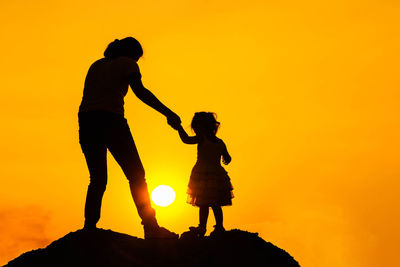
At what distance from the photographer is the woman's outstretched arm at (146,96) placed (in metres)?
8.31

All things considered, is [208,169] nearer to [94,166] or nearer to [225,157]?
[225,157]

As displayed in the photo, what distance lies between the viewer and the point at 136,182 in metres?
8.37

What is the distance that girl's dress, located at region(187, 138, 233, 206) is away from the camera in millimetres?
10984

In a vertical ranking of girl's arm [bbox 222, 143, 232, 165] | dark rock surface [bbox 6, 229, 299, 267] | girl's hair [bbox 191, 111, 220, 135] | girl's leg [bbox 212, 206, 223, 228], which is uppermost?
girl's hair [bbox 191, 111, 220, 135]

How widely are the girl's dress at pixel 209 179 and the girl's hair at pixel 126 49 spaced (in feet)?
10.5

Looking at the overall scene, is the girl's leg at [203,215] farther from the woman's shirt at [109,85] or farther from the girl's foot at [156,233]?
the woman's shirt at [109,85]

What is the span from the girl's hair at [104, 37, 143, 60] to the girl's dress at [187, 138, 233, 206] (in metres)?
3.21

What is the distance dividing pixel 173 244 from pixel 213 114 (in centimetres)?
343

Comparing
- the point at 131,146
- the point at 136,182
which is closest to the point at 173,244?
the point at 136,182

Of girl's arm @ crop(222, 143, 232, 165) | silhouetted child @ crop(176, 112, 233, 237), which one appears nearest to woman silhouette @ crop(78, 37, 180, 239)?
silhouetted child @ crop(176, 112, 233, 237)

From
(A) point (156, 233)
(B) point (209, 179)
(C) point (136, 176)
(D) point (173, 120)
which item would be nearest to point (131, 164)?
(C) point (136, 176)

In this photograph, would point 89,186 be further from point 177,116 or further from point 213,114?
point 213,114

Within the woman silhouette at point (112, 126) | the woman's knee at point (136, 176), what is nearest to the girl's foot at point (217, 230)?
the woman silhouette at point (112, 126)

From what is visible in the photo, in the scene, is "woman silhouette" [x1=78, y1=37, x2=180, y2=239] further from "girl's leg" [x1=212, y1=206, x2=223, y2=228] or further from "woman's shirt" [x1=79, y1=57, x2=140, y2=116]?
"girl's leg" [x1=212, y1=206, x2=223, y2=228]
